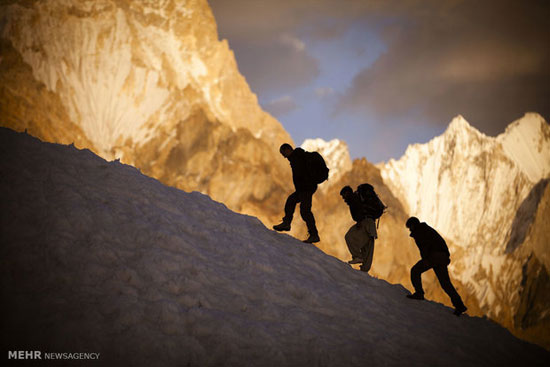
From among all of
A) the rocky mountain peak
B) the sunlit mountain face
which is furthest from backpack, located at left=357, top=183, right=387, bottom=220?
the rocky mountain peak

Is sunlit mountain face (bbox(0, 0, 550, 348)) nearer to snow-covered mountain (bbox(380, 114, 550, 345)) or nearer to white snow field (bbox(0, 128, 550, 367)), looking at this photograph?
snow-covered mountain (bbox(380, 114, 550, 345))

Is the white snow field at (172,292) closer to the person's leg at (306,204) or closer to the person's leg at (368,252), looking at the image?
the person's leg at (368,252)

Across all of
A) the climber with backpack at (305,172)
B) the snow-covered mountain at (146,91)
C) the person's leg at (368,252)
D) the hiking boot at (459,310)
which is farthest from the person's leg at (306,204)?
the snow-covered mountain at (146,91)

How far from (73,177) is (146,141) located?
62.0 meters

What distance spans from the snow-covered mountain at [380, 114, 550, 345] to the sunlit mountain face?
576 millimetres

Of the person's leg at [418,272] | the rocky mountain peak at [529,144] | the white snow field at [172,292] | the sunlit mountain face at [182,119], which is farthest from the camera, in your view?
the rocky mountain peak at [529,144]

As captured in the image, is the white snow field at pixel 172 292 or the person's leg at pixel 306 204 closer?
the white snow field at pixel 172 292

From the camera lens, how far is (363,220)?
8109 millimetres

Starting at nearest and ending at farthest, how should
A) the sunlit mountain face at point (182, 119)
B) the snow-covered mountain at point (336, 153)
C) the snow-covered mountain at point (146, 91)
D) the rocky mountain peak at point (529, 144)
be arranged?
the sunlit mountain face at point (182, 119) < the snow-covered mountain at point (146, 91) < the snow-covered mountain at point (336, 153) < the rocky mountain peak at point (529, 144)

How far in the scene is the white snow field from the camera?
4.12 meters

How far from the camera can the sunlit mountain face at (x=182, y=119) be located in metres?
53.6

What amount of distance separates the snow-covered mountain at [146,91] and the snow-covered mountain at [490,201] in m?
48.1

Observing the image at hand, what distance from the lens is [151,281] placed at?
5020mm

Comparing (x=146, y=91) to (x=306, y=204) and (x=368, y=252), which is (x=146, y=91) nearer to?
(x=306, y=204)
